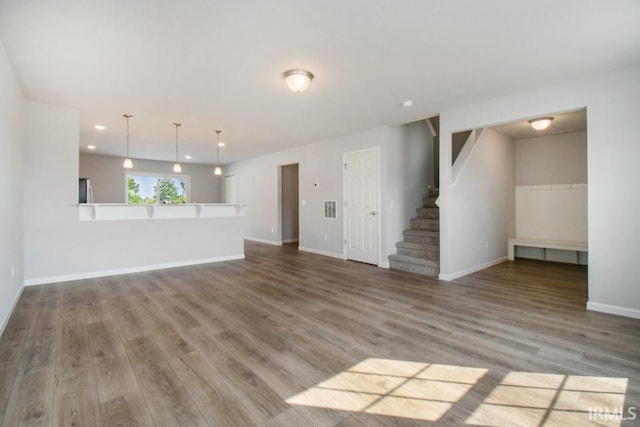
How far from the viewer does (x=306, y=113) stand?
15.5 ft

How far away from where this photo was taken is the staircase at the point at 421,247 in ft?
16.2

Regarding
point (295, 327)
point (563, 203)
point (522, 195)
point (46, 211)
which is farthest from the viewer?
point (522, 195)

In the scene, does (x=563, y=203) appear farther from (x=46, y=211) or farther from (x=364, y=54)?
(x=46, y=211)

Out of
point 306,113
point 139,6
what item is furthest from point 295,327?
point 306,113

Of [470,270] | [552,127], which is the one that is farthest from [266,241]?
[552,127]

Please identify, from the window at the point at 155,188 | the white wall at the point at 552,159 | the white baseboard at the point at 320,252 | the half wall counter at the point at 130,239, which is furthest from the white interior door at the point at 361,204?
the window at the point at 155,188

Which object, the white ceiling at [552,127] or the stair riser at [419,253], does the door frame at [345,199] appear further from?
the white ceiling at [552,127]

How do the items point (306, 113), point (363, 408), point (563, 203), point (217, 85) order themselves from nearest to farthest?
point (363, 408) < point (217, 85) < point (306, 113) < point (563, 203)

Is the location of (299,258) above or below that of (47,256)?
below

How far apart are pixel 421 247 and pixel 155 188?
27.9 feet

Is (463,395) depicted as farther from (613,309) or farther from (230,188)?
(230,188)

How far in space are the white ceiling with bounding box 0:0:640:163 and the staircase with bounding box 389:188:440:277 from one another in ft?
6.69

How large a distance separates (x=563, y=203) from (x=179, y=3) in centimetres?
712

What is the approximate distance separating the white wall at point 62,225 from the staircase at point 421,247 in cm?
437
